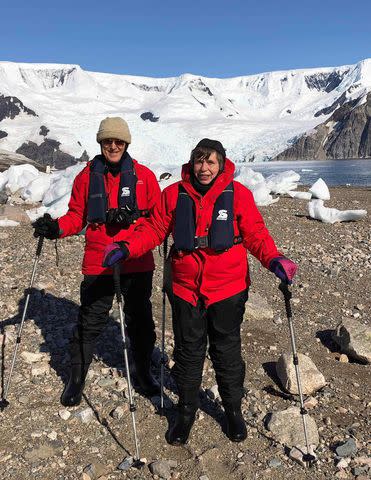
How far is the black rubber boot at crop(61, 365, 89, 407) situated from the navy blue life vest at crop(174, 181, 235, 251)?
1.87 metres

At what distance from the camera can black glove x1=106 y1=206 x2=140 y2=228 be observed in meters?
4.68

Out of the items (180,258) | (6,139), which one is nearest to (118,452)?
(180,258)

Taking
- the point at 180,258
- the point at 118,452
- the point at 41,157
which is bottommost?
the point at 41,157

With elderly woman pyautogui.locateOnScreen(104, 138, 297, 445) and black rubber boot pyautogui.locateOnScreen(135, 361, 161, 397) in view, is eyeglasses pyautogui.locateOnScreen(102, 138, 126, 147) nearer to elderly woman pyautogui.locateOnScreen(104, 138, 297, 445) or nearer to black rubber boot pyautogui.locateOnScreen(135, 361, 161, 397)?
elderly woman pyautogui.locateOnScreen(104, 138, 297, 445)

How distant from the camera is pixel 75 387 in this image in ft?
16.8

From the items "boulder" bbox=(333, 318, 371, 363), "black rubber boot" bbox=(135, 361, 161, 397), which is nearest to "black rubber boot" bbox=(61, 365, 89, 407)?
"black rubber boot" bbox=(135, 361, 161, 397)

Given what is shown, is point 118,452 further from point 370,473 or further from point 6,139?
point 6,139

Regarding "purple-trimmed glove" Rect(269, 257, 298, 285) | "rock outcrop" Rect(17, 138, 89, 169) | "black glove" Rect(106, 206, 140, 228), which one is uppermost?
"black glove" Rect(106, 206, 140, 228)

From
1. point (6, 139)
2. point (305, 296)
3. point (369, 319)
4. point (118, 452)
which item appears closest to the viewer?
point (118, 452)

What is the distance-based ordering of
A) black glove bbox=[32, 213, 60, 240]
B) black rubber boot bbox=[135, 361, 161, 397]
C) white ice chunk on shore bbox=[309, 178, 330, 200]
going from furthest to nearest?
white ice chunk on shore bbox=[309, 178, 330, 200]
black rubber boot bbox=[135, 361, 161, 397]
black glove bbox=[32, 213, 60, 240]

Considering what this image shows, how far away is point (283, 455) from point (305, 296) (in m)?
4.89

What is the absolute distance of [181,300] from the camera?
4.32m

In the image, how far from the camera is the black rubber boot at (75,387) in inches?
200

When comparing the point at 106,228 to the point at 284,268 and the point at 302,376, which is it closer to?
the point at 284,268
